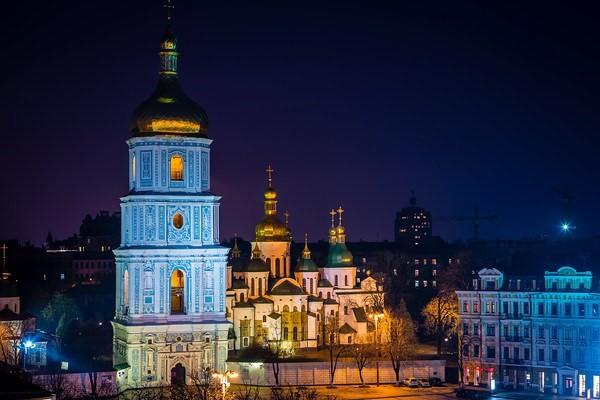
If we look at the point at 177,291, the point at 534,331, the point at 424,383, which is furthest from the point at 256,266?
the point at 534,331

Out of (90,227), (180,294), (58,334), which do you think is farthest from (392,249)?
(180,294)

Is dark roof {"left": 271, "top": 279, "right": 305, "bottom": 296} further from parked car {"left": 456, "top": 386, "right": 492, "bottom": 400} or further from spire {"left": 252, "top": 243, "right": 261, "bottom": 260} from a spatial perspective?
parked car {"left": 456, "top": 386, "right": 492, "bottom": 400}

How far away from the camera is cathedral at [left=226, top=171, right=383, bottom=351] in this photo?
82625 mm

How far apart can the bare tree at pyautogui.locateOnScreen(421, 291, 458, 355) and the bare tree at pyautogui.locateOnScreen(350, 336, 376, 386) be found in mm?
4742

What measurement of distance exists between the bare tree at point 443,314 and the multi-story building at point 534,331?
774cm

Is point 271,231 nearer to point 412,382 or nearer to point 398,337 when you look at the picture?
point 398,337

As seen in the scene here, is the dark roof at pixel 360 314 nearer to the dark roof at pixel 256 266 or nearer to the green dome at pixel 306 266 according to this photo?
the green dome at pixel 306 266

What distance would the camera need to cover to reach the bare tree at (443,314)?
3250 inches

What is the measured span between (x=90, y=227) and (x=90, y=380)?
278 feet

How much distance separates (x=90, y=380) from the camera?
203 feet

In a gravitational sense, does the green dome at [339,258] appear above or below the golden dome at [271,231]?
below

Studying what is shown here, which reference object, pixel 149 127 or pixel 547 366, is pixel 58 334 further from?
pixel 547 366

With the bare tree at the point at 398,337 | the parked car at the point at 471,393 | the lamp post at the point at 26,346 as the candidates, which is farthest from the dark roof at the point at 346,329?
the lamp post at the point at 26,346

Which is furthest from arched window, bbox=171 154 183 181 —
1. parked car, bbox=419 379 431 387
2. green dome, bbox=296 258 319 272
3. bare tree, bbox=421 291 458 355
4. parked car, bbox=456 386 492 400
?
green dome, bbox=296 258 319 272
